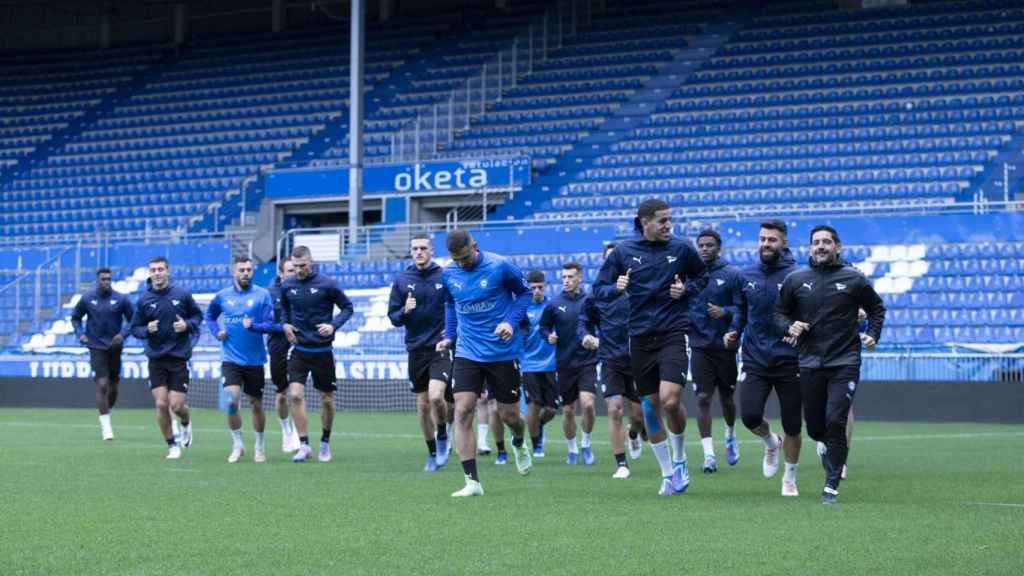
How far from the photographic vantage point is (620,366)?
13922 mm

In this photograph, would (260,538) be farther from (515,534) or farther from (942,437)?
(942,437)

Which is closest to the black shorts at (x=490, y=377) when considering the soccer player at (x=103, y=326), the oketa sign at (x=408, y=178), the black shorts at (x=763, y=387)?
the black shorts at (x=763, y=387)

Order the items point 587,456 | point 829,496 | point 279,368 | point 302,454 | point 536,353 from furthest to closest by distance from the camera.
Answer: point 279,368 → point 536,353 → point 302,454 → point 587,456 → point 829,496

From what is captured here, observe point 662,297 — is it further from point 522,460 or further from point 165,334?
point 165,334

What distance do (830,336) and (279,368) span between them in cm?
830

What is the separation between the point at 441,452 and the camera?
48.9ft

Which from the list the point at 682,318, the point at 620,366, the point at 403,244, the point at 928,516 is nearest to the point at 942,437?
the point at 620,366

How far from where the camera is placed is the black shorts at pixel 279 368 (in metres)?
17.5

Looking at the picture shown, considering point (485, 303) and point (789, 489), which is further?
point (485, 303)

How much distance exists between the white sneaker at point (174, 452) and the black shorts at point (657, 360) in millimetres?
6399

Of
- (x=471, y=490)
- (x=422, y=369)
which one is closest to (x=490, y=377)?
(x=471, y=490)

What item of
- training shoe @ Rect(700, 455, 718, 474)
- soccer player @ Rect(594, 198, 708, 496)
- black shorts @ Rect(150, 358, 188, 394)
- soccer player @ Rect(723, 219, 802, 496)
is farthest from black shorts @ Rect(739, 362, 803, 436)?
black shorts @ Rect(150, 358, 188, 394)

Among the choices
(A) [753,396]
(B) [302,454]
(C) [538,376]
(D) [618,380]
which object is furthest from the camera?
(C) [538,376]

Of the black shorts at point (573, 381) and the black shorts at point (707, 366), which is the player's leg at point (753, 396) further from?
the black shorts at point (573, 381)
